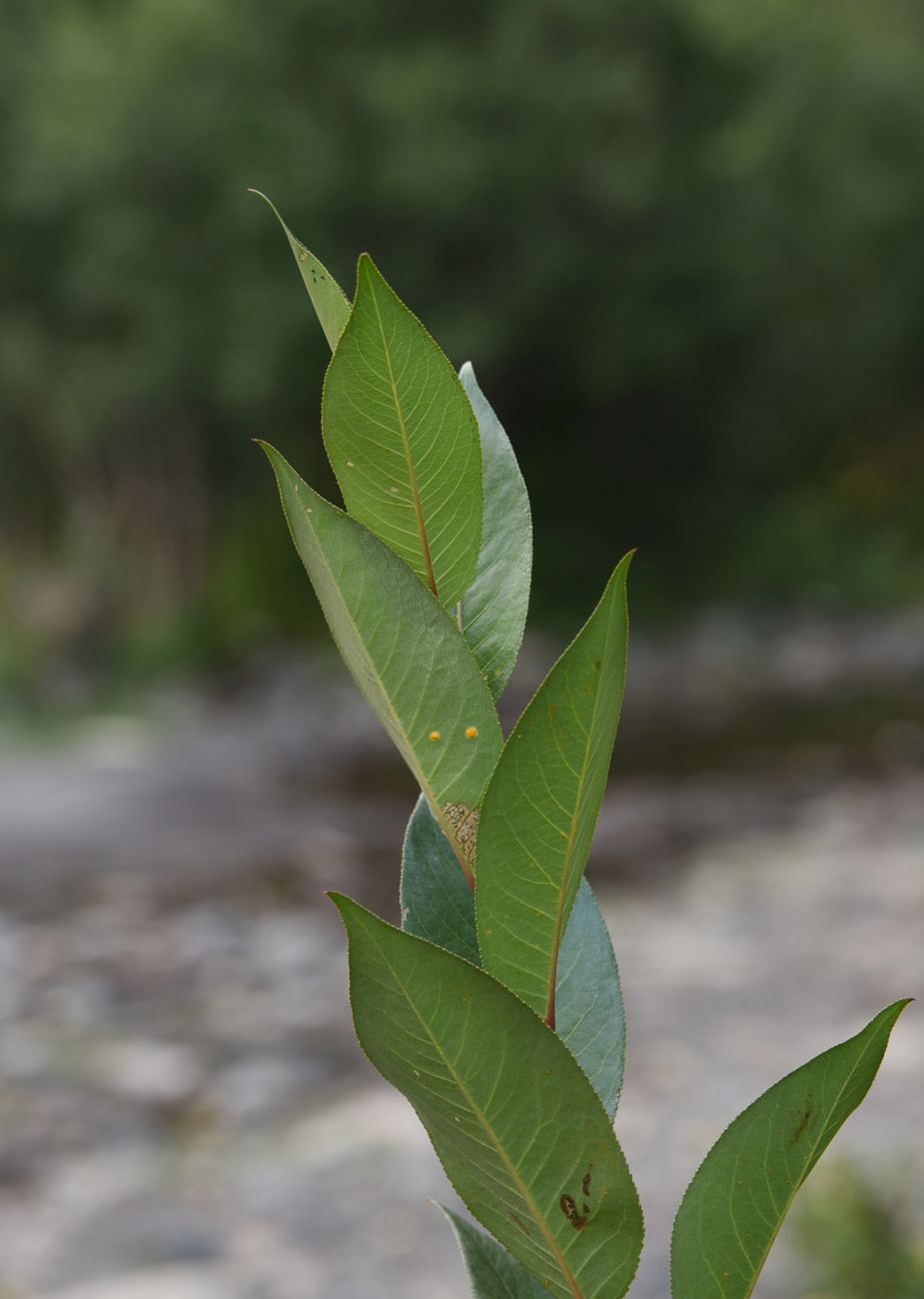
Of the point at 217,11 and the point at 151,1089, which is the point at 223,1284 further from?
the point at 217,11

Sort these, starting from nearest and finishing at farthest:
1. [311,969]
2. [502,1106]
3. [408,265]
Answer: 1. [502,1106]
2. [311,969]
3. [408,265]

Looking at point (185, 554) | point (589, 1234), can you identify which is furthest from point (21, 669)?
point (589, 1234)

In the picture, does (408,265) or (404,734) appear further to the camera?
(408,265)

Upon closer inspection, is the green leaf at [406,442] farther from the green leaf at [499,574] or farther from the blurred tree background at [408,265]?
the blurred tree background at [408,265]

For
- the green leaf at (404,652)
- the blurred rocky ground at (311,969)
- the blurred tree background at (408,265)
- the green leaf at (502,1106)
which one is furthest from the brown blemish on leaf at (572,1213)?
the blurred tree background at (408,265)

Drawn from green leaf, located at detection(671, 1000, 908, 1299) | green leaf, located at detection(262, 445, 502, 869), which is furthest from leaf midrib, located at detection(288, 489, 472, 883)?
green leaf, located at detection(671, 1000, 908, 1299)

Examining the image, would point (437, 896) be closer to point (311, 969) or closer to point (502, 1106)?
point (502, 1106)

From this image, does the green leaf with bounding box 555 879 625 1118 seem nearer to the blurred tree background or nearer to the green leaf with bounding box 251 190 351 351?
the green leaf with bounding box 251 190 351 351

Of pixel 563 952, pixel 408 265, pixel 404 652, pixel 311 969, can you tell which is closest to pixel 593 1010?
pixel 563 952
